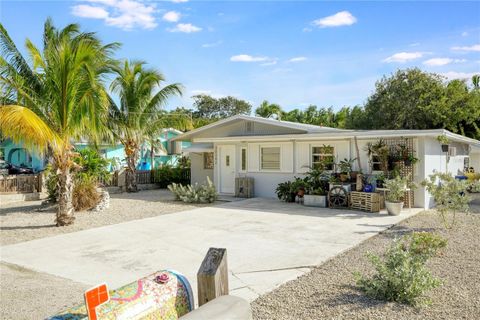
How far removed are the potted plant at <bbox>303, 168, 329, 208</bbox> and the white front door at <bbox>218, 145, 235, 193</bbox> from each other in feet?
13.5

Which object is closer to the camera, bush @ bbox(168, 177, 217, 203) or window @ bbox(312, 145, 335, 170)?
window @ bbox(312, 145, 335, 170)

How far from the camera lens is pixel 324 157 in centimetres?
1417

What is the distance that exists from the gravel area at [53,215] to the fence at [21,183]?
846mm

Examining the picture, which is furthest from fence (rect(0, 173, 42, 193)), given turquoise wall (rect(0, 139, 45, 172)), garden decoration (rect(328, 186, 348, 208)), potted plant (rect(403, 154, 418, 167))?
potted plant (rect(403, 154, 418, 167))

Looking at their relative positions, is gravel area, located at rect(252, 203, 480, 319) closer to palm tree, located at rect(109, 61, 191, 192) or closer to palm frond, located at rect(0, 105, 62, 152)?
palm frond, located at rect(0, 105, 62, 152)

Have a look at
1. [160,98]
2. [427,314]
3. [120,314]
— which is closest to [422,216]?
[427,314]

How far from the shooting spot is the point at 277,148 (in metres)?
15.4

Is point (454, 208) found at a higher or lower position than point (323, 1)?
lower

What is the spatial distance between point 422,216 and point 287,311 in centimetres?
807

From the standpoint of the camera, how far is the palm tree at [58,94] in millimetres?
9414

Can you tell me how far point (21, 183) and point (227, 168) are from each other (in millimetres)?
8629

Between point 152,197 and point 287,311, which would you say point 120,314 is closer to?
point 287,311

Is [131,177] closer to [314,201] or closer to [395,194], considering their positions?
[314,201]

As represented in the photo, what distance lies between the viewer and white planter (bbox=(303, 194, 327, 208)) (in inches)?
508
